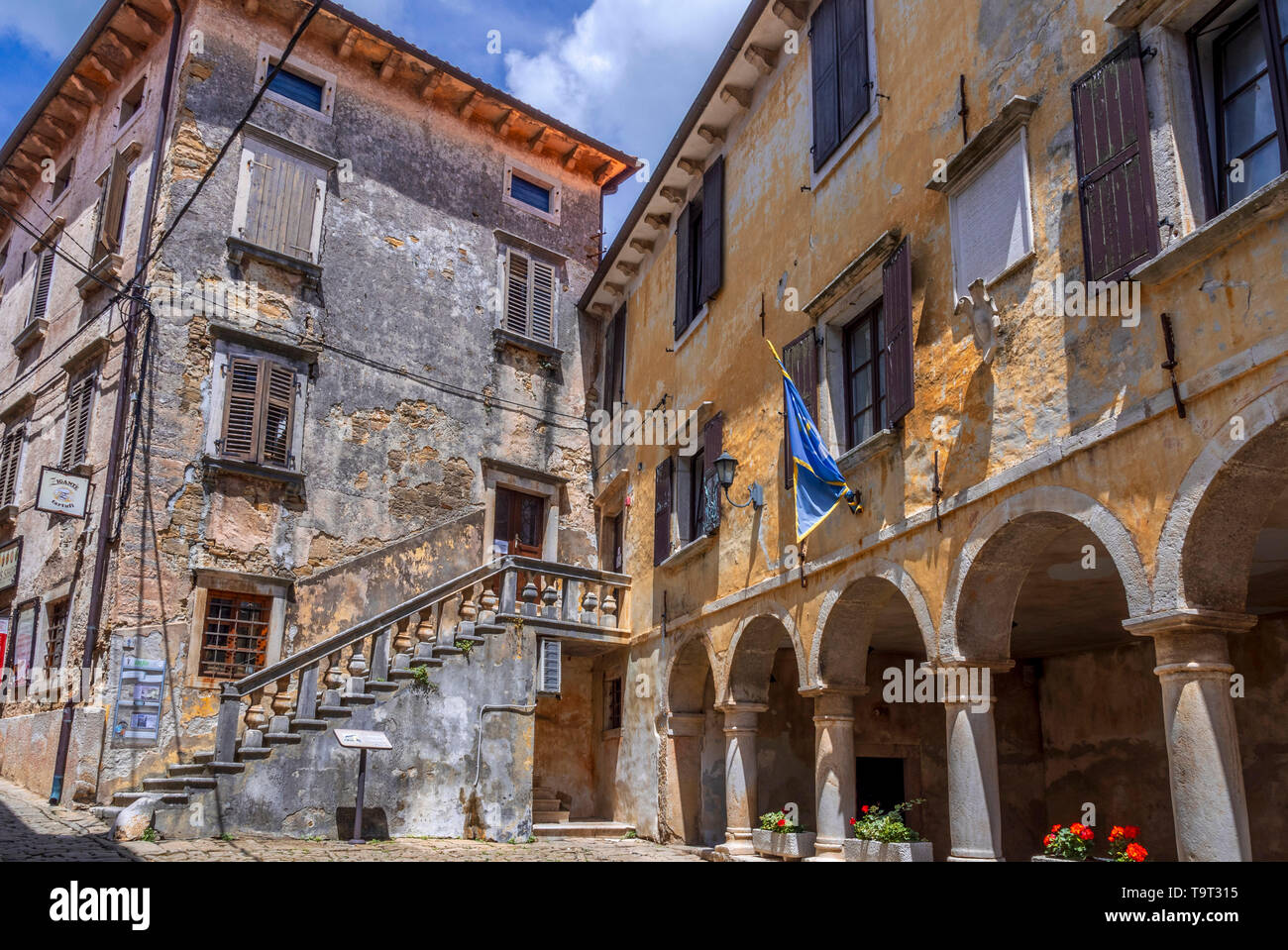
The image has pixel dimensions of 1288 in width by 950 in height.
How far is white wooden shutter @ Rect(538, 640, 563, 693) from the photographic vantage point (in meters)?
14.2

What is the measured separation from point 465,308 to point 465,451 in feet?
8.51

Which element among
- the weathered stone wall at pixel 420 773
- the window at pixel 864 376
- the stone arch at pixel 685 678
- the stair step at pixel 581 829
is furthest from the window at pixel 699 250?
the stair step at pixel 581 829

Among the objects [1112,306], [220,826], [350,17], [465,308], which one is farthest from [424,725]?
[350,17]

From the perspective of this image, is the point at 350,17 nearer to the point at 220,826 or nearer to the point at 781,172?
the point at 781,172

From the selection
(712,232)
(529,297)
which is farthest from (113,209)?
(712,232)

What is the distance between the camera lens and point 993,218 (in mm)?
8523

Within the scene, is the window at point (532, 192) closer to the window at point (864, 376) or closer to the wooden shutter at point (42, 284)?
the wooden shutter at point (42, 284)

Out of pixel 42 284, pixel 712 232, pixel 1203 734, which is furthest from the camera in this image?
pixel 42 284

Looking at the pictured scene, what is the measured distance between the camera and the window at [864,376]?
10.4 metres

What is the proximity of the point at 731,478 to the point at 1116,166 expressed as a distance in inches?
247

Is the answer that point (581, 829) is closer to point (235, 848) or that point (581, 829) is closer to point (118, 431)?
point (235, 848)

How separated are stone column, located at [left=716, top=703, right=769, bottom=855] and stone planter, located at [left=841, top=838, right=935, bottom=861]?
2325 mm

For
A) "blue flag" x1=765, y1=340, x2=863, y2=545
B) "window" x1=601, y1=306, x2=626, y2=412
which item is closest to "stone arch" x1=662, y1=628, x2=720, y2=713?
"blue flag" x1=765, y1=340, x2=863, y2=545

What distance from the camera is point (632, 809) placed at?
14.7 meters
